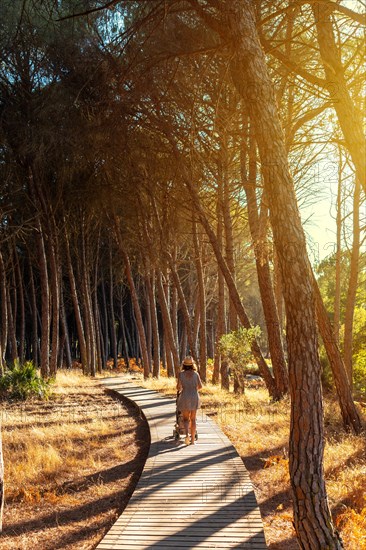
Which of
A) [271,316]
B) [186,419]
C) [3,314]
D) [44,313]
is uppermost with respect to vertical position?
[3,314]

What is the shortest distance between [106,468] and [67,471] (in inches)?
23.5

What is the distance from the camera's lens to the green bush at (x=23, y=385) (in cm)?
1579

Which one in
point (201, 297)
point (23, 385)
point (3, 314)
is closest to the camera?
point (23, 385)

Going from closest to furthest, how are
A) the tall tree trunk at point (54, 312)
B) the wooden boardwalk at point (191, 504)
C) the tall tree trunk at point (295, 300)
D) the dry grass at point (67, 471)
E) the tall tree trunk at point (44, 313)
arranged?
the tall tree trunk at point (295, 300) → the wooden boardwalk at point (191, 504) → the dry grass at point (67, 471) → the tall tree trunk at point (44, 313) → the tall tree trunk at point (54, 312)

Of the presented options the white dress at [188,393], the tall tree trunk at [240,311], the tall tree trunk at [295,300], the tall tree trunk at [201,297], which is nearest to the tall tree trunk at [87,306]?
the tall tree trunk at [201,297]

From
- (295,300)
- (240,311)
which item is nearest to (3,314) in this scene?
(240,311)

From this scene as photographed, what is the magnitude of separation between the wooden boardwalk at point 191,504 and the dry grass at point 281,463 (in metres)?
0.36

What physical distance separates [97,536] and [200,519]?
1110mm

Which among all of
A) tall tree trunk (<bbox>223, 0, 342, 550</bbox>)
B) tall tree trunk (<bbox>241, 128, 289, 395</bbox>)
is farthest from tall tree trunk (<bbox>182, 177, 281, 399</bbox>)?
tall tree trunk (<bbox>223, 0, 342, 550</bbox>)

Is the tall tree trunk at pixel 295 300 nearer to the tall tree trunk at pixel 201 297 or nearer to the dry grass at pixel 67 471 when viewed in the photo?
the dry grass at pixel 67 471

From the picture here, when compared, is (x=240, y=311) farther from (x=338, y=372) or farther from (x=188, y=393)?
(x=188, y=393)

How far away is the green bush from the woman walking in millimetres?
8023

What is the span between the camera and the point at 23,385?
1602 centimetres

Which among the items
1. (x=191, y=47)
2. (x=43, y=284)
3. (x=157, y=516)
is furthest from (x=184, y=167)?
(x=157, y=516)
